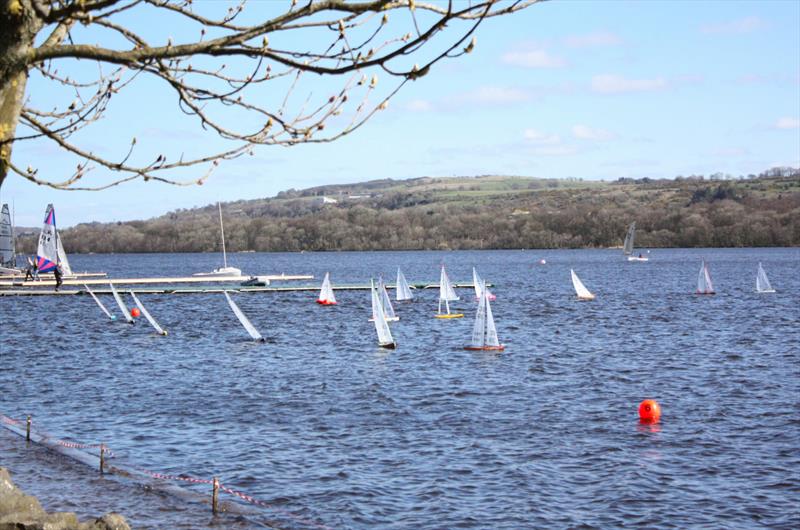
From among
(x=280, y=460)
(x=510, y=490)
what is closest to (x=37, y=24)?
(x=510, y=490)

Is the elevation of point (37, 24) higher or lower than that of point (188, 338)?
higher

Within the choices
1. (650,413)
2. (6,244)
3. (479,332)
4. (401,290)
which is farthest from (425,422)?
(6,244)

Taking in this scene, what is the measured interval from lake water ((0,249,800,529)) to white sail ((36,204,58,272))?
21995 millimetres

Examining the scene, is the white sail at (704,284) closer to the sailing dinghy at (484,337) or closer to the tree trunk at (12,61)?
the sailing dinghy at (484,337)

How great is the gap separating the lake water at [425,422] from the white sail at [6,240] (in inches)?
1485

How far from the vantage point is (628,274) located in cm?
11150

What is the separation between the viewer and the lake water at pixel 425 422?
53.2ft

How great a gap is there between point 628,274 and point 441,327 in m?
68.1

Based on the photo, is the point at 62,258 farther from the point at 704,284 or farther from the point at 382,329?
the point at 382,329

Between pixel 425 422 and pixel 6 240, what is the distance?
73.4m

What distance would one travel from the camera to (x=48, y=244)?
7100 centimetres

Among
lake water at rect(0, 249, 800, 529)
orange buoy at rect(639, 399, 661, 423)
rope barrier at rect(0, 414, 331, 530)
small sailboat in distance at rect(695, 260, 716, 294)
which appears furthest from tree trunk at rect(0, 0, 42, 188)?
small sailboat in distance at rect(695, 260, 716, 294)

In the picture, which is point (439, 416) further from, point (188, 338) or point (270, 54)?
point (188, 338)

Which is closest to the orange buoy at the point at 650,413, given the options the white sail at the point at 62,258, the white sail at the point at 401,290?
the white sail at the point at 401,290
